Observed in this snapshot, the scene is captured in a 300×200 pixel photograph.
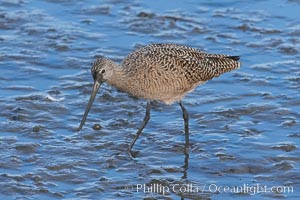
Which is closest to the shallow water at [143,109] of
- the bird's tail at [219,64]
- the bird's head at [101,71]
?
the bird's tail at [219,64]

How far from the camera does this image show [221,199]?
8789mm

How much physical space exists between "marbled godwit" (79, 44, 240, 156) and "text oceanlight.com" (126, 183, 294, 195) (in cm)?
79

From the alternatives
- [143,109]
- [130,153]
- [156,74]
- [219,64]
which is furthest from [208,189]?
[143,109]

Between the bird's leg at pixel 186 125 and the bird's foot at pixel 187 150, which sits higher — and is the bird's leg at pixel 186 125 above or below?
above

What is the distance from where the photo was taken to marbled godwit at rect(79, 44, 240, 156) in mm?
9812

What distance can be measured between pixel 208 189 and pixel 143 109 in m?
2.10

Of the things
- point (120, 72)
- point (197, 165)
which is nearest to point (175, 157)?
point (197, 165)

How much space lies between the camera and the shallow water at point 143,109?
916 centimetres

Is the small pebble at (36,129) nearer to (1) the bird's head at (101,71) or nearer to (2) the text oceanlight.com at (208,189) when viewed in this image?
(1) the bird's head at (101,71)

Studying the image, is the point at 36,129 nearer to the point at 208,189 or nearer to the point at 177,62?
the point at 177,62

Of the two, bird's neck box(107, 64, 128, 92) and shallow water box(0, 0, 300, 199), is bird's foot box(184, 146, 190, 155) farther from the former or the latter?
bird's neck box(107, 64, 128, 92)

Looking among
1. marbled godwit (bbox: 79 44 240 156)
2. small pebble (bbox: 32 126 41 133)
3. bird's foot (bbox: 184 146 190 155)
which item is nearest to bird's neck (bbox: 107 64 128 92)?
marbled godwit (bbox: 79 44 240 156)

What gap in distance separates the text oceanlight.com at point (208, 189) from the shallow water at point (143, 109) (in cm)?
1

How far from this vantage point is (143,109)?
10867 millimetres
